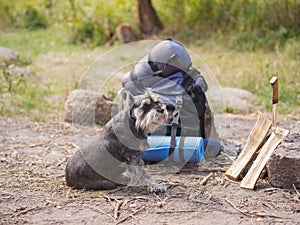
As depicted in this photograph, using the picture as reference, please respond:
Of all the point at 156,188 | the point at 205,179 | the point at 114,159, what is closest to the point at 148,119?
the point at 114,159

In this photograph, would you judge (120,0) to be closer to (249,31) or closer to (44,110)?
(249,31)

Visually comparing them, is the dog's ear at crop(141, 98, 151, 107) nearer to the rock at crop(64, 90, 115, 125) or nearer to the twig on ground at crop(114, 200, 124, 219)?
the twig on ground at crop(114, 200, 124, 219)

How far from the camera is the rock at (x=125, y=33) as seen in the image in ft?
45.1

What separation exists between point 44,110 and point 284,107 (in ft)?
13.6

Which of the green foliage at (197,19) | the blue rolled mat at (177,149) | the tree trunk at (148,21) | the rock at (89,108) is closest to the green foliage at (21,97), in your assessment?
the rock at (89,108)

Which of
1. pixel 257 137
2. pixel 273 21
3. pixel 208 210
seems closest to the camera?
pixel 208 210

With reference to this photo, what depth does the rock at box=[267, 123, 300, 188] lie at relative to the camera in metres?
4.69

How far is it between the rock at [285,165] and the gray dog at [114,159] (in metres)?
1.09

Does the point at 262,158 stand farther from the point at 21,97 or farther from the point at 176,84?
the point at 21,97

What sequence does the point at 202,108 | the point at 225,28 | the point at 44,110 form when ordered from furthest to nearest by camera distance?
the point at 225,28 → the point at 44,110 → the point at 202,108

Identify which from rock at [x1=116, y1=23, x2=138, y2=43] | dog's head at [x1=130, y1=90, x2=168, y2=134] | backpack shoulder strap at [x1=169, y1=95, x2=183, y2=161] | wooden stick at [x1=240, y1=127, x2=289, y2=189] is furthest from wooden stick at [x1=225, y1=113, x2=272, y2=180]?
rock at [x1=116, y1=23, x2=138, y2=43]

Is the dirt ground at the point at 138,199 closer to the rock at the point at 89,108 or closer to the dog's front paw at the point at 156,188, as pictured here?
the dog's front paw at the point at 156,188

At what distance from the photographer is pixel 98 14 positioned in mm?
14719

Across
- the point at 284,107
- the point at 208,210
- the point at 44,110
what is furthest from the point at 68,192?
the point at 284,107
